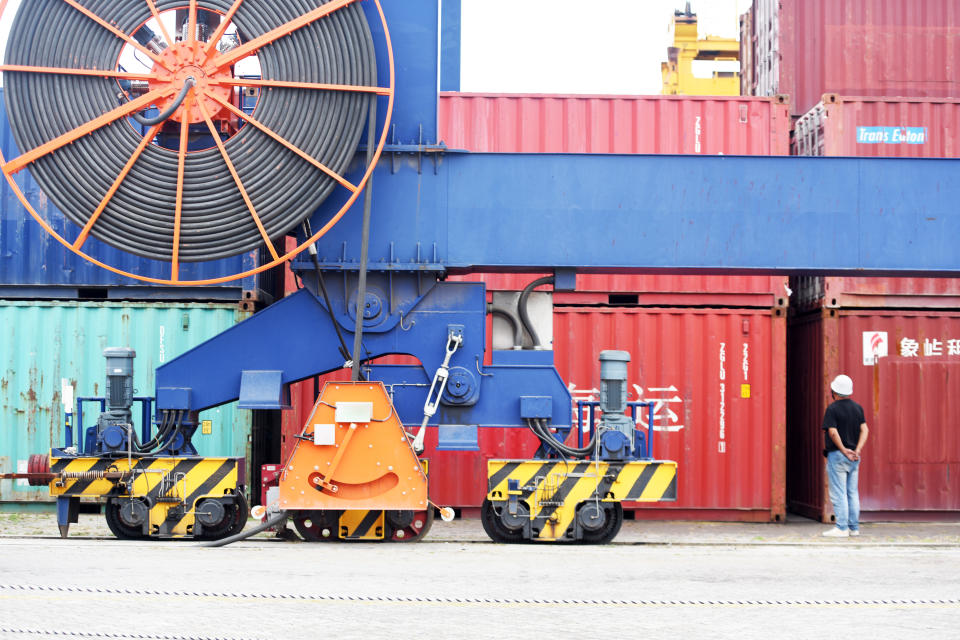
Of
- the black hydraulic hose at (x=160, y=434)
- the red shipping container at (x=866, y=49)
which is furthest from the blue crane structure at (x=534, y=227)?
the red shipping container at (x=866, y=49)

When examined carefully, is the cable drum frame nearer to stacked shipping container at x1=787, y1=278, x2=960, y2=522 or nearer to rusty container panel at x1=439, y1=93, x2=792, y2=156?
rusty container panel at x1=439, y1=93, x2=792, y2=156

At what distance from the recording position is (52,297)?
12.9 metres

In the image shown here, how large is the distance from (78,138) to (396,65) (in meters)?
2.59

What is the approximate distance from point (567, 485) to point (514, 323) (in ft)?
4.83

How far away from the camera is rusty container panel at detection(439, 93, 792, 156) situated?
44.1ft

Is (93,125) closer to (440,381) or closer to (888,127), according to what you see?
(440,381)

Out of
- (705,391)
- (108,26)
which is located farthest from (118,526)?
(705,391)

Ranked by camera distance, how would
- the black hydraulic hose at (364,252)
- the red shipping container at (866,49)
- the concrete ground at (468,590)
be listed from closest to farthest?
the concrete ground at (468,590) → the black hydraulic hose at (364,252) → the red shipping container at (866,49)

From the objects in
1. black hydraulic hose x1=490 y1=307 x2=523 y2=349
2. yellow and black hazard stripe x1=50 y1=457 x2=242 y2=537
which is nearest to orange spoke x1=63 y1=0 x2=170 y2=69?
yellow and black hazard stripe x1=50 y1=457 x2=242 y2=537

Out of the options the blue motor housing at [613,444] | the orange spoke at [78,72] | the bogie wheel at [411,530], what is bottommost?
the bogie wheel at [411,530]

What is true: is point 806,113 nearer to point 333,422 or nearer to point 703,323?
point 703,323

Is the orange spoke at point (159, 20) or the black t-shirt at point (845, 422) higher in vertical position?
the orange spoke at point (159, 20)

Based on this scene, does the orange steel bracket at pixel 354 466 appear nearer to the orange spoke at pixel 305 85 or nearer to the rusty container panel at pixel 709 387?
the orange spoke at pixel 305 85

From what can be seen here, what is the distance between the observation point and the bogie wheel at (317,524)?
9195 mm
